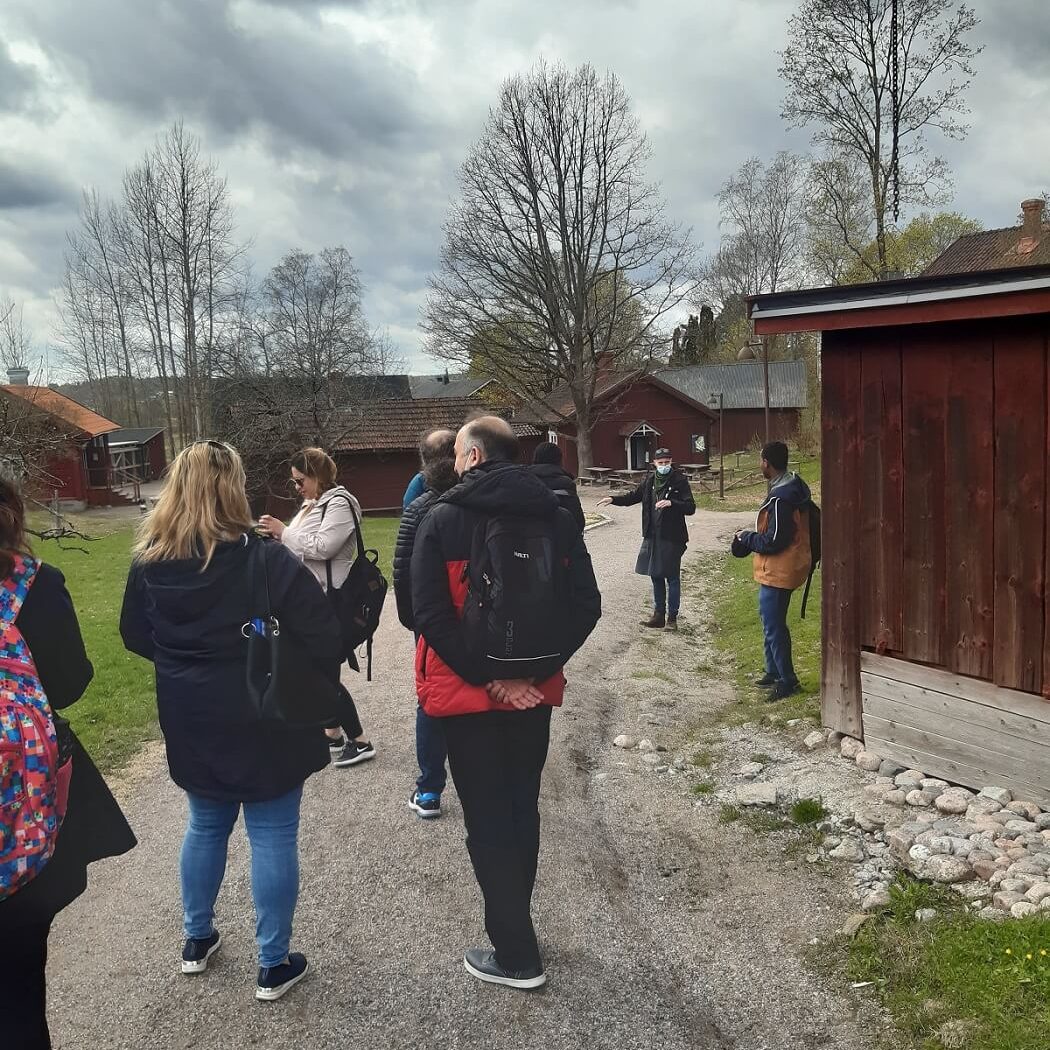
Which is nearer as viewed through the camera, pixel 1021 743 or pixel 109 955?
pixel 109 955

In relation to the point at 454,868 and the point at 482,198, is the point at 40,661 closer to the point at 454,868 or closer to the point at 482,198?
the point at 454,868

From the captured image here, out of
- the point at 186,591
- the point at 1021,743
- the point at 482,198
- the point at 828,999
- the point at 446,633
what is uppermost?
the point at 482,198

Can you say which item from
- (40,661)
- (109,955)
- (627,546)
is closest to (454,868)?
(109,955)

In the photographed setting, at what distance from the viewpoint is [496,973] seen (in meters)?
3.29

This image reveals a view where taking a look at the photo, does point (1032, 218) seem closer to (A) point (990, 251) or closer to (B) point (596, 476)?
(A) point (990, 251)

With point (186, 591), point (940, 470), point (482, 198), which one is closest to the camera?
point (186, 591)

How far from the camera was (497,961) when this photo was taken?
3.30 meters

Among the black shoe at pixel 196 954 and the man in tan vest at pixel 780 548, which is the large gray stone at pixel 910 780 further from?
the black shoe at pixel 196 954

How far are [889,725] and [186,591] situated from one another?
4180mm

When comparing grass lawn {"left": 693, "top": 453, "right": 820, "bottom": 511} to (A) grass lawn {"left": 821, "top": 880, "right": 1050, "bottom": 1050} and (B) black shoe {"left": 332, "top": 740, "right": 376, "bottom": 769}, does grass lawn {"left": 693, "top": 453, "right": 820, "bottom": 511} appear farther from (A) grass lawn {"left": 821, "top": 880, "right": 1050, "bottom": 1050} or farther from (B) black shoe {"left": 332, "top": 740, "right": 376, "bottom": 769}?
(A) grass lawn {"left": 821, "top": 880, "right": 1050, "bottom": 1050}

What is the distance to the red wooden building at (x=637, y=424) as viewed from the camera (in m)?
40.1

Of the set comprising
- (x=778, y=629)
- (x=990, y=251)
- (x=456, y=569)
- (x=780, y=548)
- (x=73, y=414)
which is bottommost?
(x=778, y=629)

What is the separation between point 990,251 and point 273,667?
108ft

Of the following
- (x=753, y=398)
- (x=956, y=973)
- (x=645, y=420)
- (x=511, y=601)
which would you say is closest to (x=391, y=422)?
(x=645, y=420)
